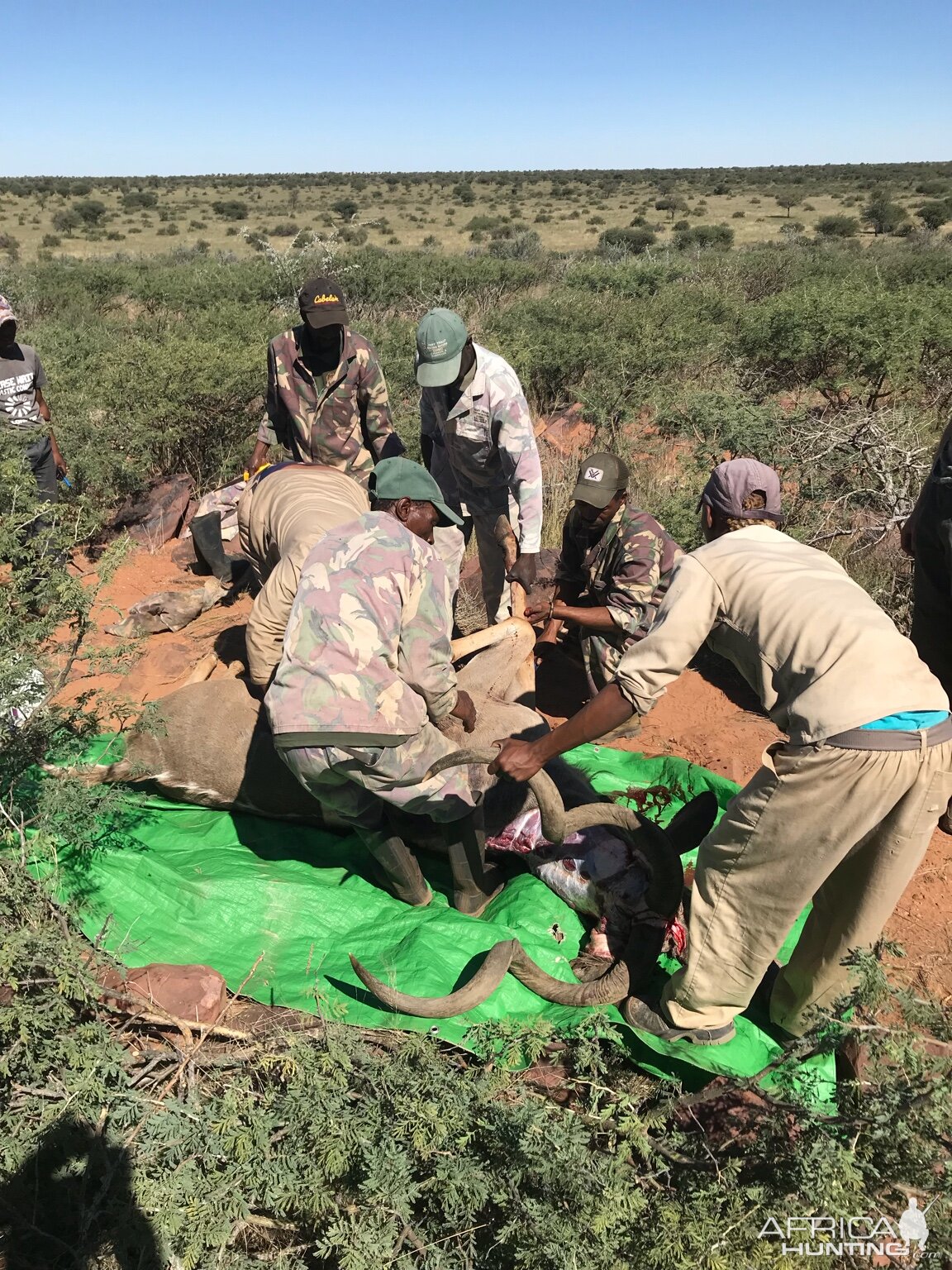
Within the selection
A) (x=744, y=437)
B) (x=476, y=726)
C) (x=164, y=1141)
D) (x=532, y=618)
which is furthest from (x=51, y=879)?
(x=744, y=437)

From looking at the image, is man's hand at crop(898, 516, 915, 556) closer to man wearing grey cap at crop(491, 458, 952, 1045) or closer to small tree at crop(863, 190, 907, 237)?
man wearing grey cap at crop(491, 458, 952, 1045)

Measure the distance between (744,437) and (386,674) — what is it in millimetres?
4749

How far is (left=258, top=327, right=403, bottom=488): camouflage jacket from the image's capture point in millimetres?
4918

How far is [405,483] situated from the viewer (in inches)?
123

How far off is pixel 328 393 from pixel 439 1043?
143 inches

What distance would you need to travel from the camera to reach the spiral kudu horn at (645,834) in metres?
2.79

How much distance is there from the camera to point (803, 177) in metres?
64.4

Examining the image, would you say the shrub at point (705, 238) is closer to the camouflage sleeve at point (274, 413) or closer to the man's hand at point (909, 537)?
the camouflage sleeve at point (274, 413)

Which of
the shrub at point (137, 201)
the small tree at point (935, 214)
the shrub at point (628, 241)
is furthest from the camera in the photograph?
the shrub at point (137, 201)

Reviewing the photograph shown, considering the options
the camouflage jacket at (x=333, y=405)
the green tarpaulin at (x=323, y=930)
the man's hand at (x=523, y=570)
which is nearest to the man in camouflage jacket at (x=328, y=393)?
the camouflage jacket at (x=333, y=405)

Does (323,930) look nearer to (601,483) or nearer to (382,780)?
(382,780)

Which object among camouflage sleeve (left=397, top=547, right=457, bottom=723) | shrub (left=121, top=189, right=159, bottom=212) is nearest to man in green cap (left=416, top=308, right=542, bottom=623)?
camouflage sleeve (left=397, top=547, right=457, bottom=723)

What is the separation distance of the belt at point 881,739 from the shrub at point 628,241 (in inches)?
1046

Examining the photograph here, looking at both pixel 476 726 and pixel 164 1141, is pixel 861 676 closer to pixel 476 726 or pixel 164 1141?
pixel 476 726
